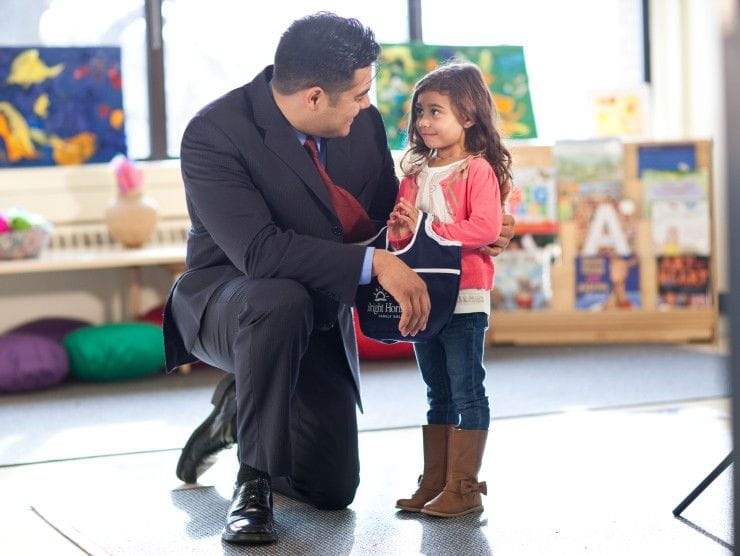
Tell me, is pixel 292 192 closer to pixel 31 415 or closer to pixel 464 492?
pixel 464 492

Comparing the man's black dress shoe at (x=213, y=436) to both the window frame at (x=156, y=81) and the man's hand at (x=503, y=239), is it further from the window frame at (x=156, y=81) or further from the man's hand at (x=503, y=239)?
the window frame at (x=156, y=81)

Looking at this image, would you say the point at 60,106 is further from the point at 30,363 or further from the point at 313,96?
the point at 313,96

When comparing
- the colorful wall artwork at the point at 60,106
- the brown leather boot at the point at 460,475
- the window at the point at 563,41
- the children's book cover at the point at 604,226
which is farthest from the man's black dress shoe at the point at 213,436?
the window at the point at 563,41

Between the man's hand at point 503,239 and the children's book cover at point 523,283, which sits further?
the children's book cover at point 523,283

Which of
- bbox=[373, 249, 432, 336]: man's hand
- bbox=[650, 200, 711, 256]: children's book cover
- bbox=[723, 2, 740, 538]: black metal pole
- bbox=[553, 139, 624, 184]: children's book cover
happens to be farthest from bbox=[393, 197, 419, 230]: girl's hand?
bbox=[650, 200, 711, 256]: children's book cover

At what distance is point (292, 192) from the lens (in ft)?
7.19

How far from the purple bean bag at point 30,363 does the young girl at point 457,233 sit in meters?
1.98

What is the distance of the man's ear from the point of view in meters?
2.16

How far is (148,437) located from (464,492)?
1.21 m

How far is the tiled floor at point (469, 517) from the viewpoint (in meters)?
2.02

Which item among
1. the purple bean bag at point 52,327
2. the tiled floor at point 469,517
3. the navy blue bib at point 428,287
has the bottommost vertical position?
the tiled floor at point 469,517

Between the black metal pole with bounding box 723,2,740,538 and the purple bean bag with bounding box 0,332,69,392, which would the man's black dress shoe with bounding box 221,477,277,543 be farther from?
the purple bean bag with bounding box 0,332,69,392

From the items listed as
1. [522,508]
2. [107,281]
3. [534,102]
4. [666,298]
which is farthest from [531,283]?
[522,508]

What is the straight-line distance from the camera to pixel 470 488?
2.16 m
